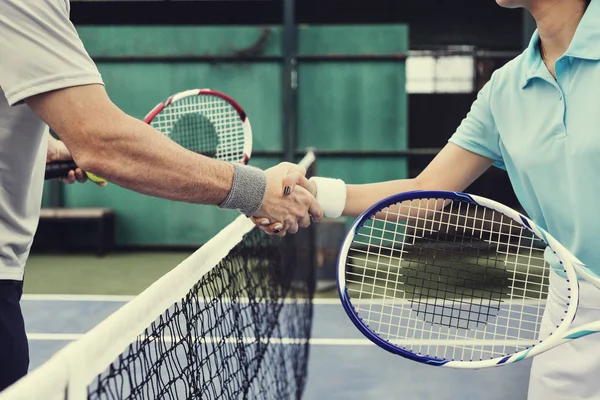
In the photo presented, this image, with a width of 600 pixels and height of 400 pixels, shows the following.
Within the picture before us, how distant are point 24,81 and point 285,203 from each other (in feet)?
2.72

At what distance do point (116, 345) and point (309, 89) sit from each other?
20.8 ft

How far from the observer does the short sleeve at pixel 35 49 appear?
1170mm

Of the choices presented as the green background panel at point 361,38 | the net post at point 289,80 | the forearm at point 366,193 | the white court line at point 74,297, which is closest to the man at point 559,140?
the forearm at point 366,193

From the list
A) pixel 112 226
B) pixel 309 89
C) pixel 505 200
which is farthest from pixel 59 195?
pixel 505 200

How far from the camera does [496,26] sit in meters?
7.79

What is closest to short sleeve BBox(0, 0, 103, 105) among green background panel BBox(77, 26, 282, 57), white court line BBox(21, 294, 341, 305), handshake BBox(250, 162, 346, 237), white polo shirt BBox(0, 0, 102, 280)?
white polo shirt BBox(0, 0, 102, 280)

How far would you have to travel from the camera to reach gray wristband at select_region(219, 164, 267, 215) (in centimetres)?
167

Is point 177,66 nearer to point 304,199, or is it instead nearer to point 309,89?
point 309,89

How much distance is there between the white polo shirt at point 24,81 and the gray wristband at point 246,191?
44cm

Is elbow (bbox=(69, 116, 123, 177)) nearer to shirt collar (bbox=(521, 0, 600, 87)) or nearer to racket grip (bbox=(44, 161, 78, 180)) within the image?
racket grip (bbox=(44, 161, 78, 180))


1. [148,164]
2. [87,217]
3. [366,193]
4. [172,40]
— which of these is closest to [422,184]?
[366,193]

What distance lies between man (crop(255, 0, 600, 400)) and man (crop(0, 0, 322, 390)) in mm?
639

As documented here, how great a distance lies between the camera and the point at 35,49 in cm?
119

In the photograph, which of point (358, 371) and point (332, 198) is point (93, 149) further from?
point (358, 371)
